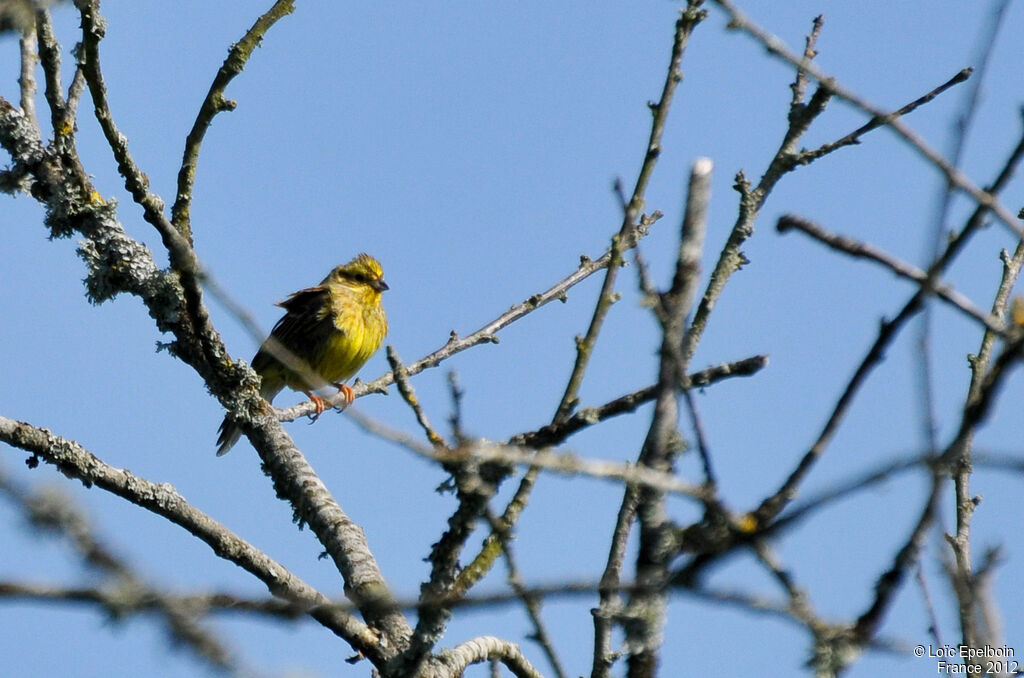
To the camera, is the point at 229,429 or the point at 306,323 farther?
the point at 306,323

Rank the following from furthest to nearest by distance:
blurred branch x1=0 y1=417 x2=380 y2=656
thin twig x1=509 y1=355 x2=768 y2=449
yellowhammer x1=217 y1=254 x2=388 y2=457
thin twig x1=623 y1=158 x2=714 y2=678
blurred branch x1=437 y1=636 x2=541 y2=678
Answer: yellowhammer x1=217 y1=254 x2=388 y2=457
blurred branch x1=0 y1=417 x2=380 y2=656
blurred branch x1=437 y1=636 x2=541 y2=678
thin twig x1=509 y1=355 x2=768 y2=449
thin twig x1=623 y1=158 x2=714 y2=678

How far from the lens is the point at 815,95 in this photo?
3.61 metres

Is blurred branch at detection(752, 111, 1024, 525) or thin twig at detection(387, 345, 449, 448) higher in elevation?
thin twig at detection(387, 345, 449, 448)

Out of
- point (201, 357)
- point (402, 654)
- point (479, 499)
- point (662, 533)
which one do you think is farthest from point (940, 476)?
point (201, 357)

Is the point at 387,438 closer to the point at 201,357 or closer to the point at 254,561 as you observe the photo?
the point at 254,561

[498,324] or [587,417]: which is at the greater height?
[498,324]

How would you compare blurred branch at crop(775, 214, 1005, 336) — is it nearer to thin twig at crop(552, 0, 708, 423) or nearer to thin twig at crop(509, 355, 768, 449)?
thin twig at crop(509, 355, 768, 449)

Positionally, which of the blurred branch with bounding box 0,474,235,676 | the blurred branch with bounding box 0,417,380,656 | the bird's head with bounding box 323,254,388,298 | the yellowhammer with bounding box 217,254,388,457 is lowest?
the blurred branch with bounding box 0,474,235,676

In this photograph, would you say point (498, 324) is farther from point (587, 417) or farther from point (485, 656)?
point (587, 417)

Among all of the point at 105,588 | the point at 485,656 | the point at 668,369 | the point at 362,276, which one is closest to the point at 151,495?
the point at 485,656

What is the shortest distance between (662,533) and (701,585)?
0.41 meters

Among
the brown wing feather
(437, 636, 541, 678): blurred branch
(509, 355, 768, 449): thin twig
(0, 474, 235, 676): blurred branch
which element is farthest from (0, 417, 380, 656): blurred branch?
the brown wing feather

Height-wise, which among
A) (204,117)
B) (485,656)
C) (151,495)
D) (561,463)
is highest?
(204,117)

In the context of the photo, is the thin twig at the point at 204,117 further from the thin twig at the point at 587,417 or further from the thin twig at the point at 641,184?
the thin twig at the point at 587,417
